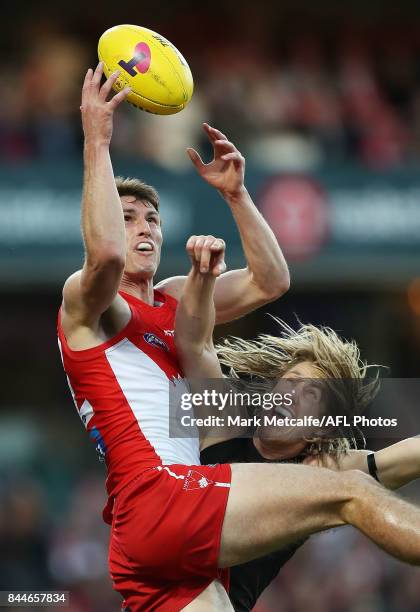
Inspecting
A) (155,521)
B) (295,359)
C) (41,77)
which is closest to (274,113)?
(41,77)

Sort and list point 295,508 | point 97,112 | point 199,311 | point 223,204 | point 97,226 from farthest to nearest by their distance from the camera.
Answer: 1. point 223,204
2. point 199,311
3. point 97,112
4. point 97,226
5. point 295,508

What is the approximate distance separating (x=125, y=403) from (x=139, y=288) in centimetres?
81

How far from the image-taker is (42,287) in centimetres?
1436

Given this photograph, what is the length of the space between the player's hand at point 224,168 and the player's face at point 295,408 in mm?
1020

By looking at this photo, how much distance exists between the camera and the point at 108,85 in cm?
548

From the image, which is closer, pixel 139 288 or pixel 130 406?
pixel 130 406

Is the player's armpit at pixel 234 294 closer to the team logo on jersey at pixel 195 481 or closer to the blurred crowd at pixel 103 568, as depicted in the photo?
the team logo on jersey at pixel 195 481

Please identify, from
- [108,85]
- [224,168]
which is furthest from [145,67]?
[224,168]

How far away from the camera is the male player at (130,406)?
5.24 metres

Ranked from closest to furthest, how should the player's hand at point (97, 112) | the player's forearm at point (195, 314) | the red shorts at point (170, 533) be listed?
the red shorts at point (170, 533) → the player's hand at point (97, 112) → the player's forearm at point (195, 314)

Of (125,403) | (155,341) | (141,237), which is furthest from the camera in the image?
(141,237)

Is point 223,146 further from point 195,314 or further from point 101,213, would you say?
point 101,213

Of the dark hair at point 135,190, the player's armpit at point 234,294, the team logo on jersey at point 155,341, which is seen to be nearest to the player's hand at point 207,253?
the team logo on jersey at point 155,341

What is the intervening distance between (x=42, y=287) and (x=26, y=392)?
4.74ft
